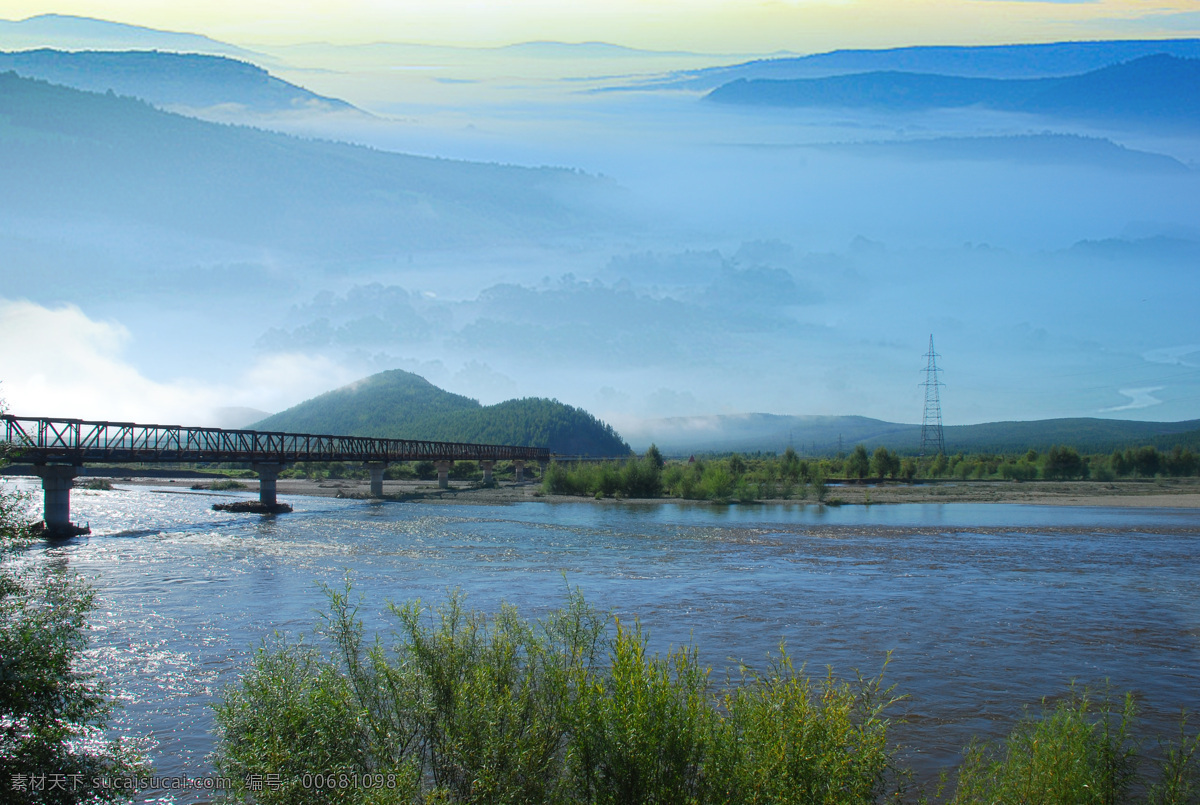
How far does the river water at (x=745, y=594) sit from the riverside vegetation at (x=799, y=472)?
31.3 meters

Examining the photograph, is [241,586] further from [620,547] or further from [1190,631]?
[1190,631]

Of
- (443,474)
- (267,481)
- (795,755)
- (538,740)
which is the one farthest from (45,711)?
(443,474)

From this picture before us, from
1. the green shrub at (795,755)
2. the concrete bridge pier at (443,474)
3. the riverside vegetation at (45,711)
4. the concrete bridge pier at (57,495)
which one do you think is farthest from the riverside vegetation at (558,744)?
the concrete bridge pier at (443,474)

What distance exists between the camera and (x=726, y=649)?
2348 centimetres

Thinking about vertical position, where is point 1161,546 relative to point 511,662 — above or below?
below

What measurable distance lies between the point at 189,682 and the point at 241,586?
15339mm

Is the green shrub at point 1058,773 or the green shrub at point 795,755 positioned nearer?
the green shrub at point 795,755

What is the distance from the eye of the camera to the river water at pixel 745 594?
67.0 ft

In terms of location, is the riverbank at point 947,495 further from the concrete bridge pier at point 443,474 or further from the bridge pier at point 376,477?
the concrete bridge pier at point 443,474

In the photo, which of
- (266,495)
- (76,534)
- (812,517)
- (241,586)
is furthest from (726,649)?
(266,495)

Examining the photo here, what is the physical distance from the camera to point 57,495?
55281 mm

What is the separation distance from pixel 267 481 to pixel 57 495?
86.8 ft

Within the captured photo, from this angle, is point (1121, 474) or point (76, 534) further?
point (1121, 474)

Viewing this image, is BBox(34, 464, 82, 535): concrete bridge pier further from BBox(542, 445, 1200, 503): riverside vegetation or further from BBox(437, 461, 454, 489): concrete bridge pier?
BBox(437, 461, 454, 489): concrete bridge pier
